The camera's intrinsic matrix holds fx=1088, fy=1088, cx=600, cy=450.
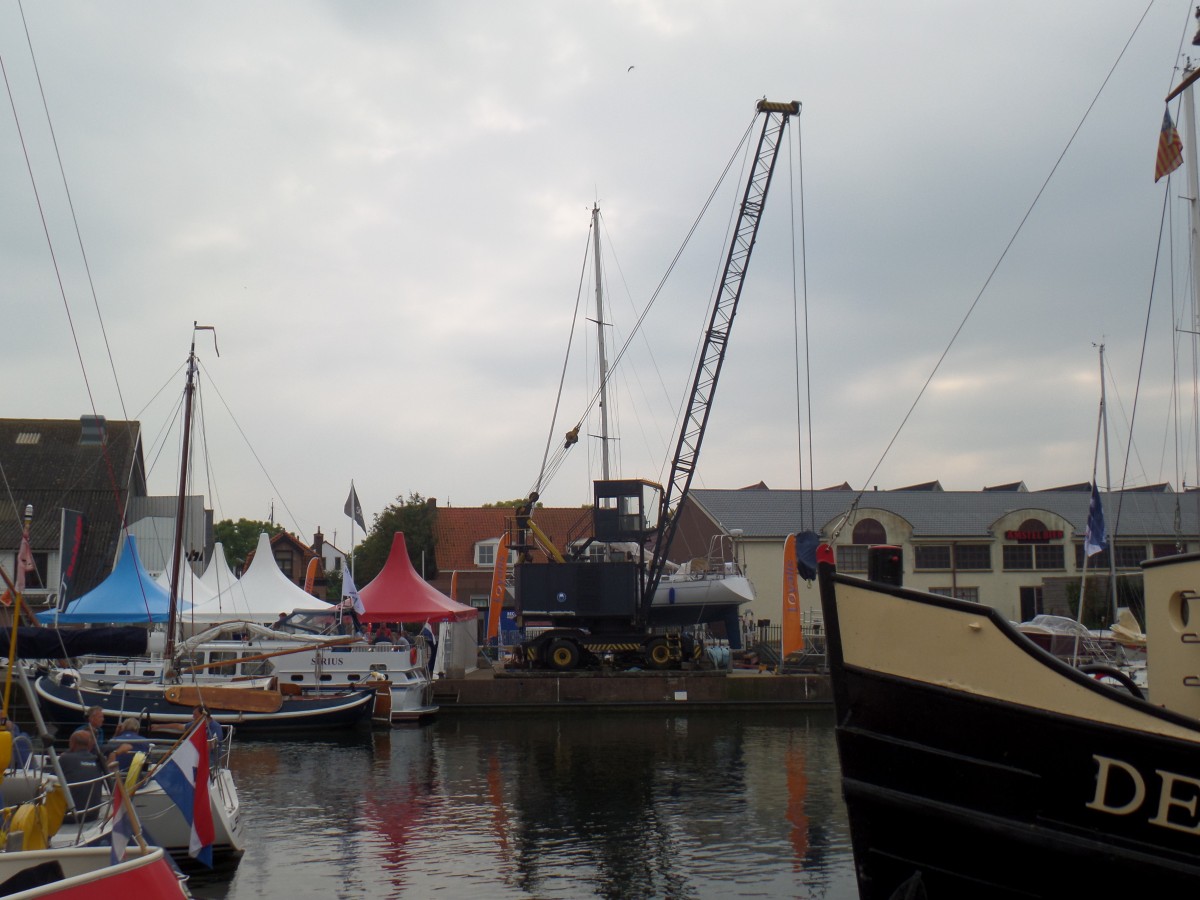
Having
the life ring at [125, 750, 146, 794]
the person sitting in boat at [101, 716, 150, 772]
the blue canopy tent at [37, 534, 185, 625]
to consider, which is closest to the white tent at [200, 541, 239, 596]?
the blue canopy tent at [37, 534, 185, 625]

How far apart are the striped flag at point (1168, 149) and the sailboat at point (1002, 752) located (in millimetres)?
13130

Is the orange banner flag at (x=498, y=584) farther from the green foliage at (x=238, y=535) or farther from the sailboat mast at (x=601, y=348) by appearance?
the green foliage at (x=238, y=535)

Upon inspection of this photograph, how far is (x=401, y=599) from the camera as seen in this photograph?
106 feet

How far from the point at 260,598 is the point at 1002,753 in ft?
101

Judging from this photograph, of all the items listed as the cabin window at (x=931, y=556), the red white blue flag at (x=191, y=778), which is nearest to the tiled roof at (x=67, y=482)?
the cabin window at (x=931, y=556)

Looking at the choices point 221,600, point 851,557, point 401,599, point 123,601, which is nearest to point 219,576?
point 221,600

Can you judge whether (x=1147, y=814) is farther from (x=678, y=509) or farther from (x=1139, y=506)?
(x=1139, y=506)

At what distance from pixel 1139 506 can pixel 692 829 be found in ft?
138

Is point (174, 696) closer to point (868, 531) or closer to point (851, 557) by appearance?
point (851, 557)

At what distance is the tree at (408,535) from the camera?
2231 inches

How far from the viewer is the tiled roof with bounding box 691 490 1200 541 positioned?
4809 centimetres

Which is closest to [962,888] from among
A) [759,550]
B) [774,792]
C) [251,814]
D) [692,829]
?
[692,829]

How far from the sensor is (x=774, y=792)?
18.9 metres

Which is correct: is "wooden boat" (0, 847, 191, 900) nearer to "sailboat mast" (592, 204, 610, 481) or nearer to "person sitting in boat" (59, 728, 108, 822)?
"person sitting in boat" (59, 728, 108, 822)
